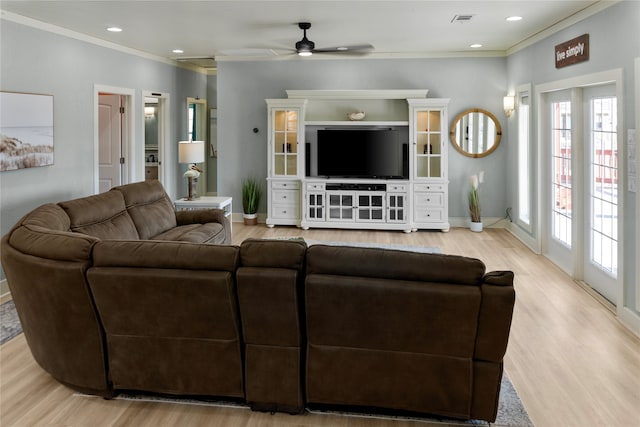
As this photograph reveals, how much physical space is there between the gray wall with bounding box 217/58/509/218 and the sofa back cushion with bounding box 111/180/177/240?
8.77 feet

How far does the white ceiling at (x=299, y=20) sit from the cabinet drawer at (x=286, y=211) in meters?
2.21

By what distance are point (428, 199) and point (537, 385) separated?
4596mm

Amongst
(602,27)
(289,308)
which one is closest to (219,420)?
(289,308)

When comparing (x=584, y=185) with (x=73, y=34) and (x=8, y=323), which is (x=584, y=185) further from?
(x=73, y=34)

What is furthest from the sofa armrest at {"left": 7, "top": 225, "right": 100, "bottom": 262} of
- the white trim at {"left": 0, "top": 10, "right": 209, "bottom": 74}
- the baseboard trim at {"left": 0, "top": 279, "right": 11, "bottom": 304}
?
the white trim at {"left": 0, "top": 10, "right": 209, "bottom": 74}

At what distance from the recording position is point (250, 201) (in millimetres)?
7848

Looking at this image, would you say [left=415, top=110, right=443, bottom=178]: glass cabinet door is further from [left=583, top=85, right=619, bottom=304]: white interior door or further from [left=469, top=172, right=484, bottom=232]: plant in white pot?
[left=583, top=85, right=619, bottom=304]: white interior door

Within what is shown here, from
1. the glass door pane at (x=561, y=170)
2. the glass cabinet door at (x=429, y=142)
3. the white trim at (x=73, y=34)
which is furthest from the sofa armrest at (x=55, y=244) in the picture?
the glass cabinet door at (x=429, y=142)

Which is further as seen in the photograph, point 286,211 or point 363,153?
point 286,211

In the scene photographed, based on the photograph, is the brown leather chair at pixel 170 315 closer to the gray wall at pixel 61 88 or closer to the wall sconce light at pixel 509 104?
the gray wall at pixel 61 88

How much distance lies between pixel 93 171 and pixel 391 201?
3.85 meters

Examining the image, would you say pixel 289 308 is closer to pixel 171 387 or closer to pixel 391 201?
pixel 171 387

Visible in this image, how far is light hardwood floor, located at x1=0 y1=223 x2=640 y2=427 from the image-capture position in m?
2.52

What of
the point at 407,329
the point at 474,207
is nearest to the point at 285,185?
the point at 474,207
